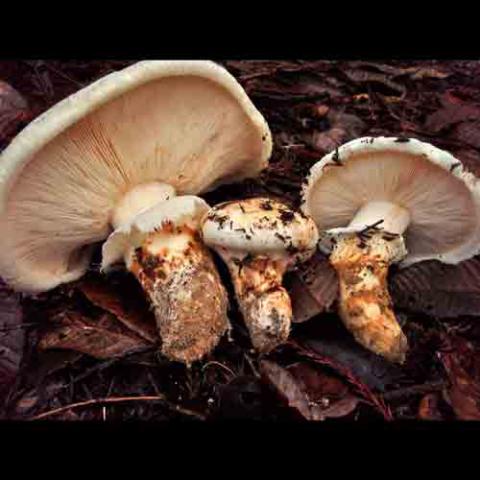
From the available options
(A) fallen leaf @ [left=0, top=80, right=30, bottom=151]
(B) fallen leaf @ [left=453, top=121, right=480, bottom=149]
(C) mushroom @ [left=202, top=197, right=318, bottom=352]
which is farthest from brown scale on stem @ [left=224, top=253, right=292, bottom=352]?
(A) fallen leaf @ [left=0, top=80, right=30, bottom=151]

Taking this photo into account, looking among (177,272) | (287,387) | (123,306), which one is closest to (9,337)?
(123,306)

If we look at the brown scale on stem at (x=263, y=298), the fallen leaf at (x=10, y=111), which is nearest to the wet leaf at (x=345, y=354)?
the brown scale on stem at (x=263, y=298)

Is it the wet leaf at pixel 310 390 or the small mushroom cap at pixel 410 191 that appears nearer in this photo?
the wet leaf at pixel 310 390

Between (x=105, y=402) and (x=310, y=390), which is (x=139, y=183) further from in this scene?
(x=310, y=390)

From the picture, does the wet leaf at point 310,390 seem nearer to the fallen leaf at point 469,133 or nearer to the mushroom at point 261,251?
the mushroom at point 261,251

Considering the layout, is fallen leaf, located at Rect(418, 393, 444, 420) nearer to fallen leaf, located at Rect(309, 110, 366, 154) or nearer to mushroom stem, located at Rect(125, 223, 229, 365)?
mushroom stem, located at Rect(125, 223, 229, 365)
